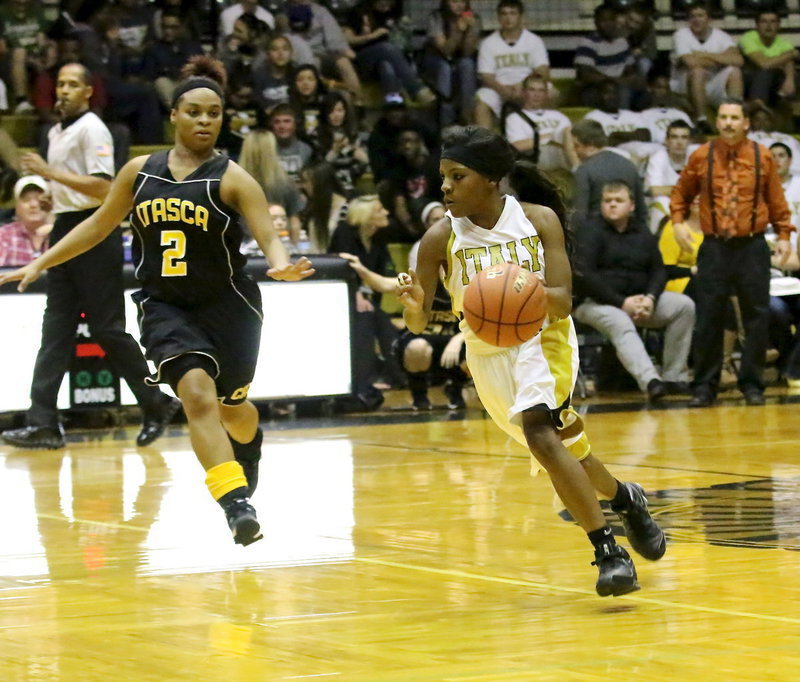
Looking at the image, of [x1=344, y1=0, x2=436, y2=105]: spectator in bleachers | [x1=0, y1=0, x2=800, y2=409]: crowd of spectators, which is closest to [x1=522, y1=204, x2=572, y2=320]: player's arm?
[x1=0, y1=0, x2=800, y2=409]: crowd of spectators

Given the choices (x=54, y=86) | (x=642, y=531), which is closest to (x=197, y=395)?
(x=642, y=531)

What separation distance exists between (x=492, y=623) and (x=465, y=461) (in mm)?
4304

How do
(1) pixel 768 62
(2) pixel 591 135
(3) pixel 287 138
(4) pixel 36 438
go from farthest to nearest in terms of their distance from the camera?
(1) pixel 768 62, (3) pixel 287 138, (2) pixel 591 135, (4) pixel 36 438

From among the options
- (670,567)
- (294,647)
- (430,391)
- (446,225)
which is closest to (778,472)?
(670,567)

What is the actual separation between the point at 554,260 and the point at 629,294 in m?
7.45

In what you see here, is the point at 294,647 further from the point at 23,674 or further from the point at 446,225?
the point at 446,225

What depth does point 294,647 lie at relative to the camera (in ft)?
14.1

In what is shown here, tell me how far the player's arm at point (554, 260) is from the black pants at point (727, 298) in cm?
670

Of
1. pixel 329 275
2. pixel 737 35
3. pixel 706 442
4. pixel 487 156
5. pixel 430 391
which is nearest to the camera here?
pixel 487 156

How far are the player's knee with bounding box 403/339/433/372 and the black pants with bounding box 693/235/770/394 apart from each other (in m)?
2.02

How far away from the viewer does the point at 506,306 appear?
5031 mm

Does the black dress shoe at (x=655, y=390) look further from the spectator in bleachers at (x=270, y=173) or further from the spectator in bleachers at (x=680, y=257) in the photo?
the spectator in bleachers at (x=270, y=173)

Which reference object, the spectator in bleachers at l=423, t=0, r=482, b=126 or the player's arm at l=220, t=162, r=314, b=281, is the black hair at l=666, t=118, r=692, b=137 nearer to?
the spectator in bleachers at l=423, t=0, r=482, b=126

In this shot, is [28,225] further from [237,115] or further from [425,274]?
[425,274]
